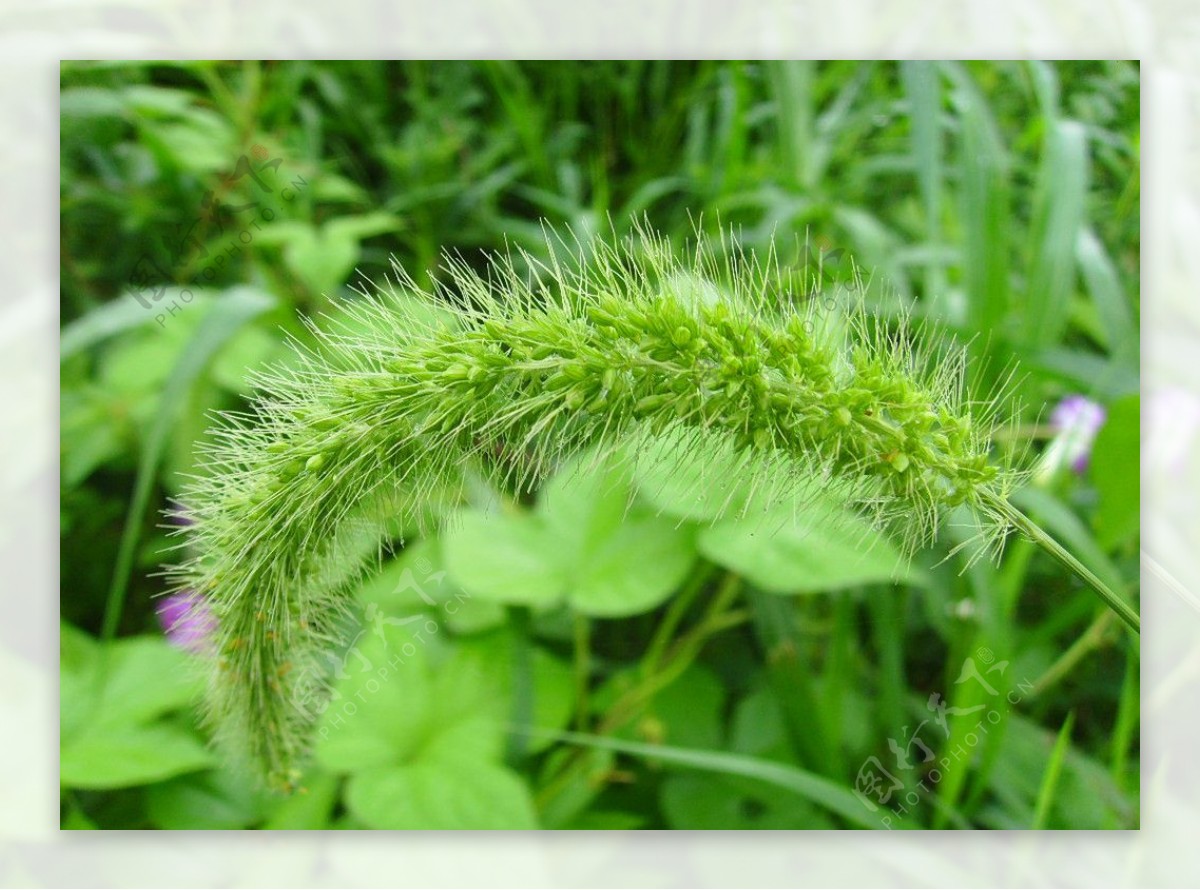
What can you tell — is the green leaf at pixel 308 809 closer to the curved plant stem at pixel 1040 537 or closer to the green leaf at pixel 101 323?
the green leaf at pixel 101 323

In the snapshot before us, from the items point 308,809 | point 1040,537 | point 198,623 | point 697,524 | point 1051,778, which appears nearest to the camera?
point 1040,537

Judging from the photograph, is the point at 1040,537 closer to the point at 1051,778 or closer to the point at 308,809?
the point at 1051,778

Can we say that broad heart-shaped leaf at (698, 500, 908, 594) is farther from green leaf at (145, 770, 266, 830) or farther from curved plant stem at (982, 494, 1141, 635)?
green leaf at (145, 770, 266, 830)

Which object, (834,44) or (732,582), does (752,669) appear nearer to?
(732,582)

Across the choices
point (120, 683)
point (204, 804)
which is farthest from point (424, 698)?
point (120, 683)

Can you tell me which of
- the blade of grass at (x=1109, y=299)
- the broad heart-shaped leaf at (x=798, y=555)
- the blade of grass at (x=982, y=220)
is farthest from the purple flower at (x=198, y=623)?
the blade of grass at (x=1109, y=299)

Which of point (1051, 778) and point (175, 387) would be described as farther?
point (175, 387)

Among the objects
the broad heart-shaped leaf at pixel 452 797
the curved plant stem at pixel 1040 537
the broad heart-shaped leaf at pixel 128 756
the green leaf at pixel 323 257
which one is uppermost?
the green leaf at pixel 323 257
